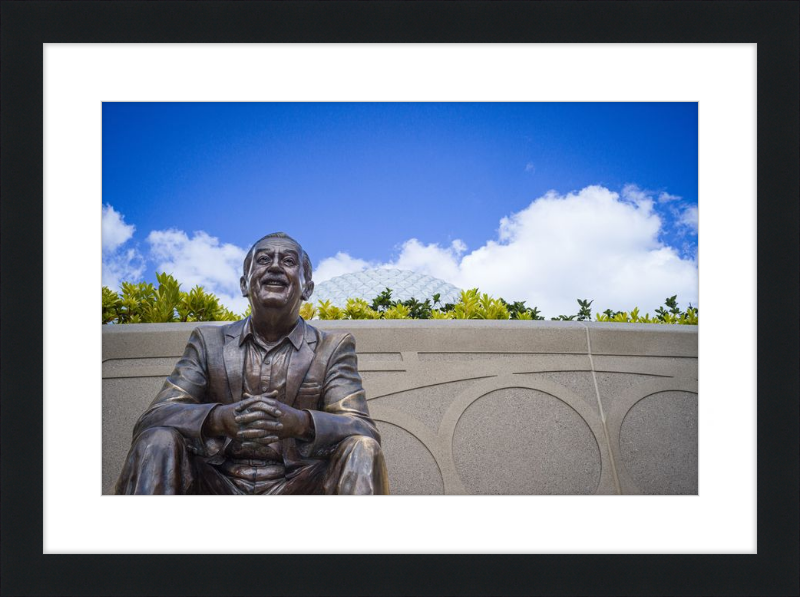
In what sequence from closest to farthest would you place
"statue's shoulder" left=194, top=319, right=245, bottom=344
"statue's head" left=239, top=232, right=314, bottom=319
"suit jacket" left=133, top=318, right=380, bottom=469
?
"suit jacket" left=133, top=318, right=380, bottom=469, "statue's head" left=239, top=232, right=314, bottom=319, "statue's shoulder" left=194, top=319, right=245, bottom=344

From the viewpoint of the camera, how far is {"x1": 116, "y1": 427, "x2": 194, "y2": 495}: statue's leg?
2867 millimetres

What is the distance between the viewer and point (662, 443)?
18.3 feet

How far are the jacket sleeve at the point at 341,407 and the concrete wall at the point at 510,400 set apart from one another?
219 cm

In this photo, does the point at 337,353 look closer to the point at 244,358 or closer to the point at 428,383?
the point at 244,358

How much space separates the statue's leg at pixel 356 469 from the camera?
293cm

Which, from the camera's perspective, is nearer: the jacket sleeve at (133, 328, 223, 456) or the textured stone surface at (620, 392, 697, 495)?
the jacket sleeve at (133, 328, 223, 456)

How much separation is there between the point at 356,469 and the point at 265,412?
460 mm

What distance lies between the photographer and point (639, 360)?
18.7 ft

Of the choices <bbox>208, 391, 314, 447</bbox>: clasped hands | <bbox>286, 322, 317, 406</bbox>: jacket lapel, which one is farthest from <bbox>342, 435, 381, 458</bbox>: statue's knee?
<bbox>286, 322, 317, 406</bbox>: jacket lapel

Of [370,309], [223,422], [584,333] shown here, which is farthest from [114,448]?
[584,333]

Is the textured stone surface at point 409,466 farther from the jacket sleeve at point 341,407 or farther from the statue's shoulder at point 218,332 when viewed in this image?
the statue's shoulder at point 218,332

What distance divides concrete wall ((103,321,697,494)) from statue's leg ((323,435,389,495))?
2540 mm

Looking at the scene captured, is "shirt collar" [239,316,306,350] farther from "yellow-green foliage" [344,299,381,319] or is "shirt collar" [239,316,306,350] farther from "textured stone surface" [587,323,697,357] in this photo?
"textured stone surface" [587,323,697,357]

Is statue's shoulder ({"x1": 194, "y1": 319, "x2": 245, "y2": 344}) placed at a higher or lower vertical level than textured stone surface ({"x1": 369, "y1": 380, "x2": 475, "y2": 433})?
higher
